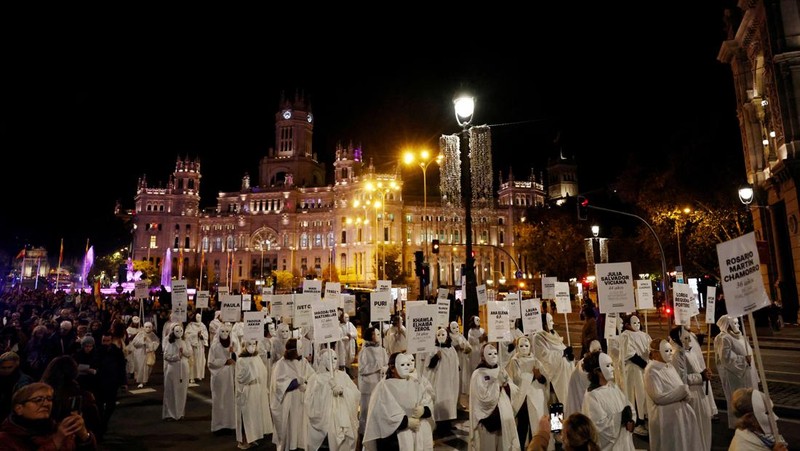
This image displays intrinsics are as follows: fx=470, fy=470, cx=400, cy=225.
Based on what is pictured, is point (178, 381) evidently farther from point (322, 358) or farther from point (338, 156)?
point (338, 156)

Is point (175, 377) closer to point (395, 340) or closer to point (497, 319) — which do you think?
point (395, 340)

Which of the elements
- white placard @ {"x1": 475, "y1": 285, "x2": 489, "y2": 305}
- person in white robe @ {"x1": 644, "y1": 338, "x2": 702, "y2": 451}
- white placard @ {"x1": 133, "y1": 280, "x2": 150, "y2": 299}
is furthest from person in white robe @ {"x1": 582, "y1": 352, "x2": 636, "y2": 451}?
white placard @ {"x1": 133, "y1": 280, "x2": 150, "y2": 299}

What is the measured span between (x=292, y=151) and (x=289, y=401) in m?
92.0

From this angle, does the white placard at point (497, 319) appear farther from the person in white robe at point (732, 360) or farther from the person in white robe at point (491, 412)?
the person in white robe at point (732, 360)

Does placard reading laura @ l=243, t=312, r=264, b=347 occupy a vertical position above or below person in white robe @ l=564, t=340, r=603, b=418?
above

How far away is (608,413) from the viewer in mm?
5062

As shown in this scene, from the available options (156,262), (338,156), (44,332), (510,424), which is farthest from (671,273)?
(156,262)

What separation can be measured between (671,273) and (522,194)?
2190 inches

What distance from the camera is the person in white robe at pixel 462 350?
10.5 metres

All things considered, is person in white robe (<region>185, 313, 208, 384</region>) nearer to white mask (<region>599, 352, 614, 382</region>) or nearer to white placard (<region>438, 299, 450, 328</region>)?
white placard (<region>438, 299, 450, 328</region>)

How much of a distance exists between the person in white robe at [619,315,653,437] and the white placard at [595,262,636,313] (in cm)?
33

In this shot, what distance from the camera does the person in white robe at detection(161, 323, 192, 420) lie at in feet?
33.1

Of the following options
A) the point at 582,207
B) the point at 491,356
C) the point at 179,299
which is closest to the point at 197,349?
the point at 179,299

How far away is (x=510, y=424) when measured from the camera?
6043mm
